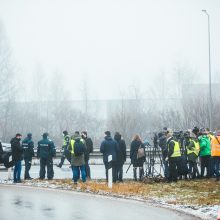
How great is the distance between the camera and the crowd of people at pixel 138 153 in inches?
793

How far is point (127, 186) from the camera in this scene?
18328 millimetres

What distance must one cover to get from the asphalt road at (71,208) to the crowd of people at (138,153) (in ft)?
11.2

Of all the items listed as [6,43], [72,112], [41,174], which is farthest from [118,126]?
[41,174]

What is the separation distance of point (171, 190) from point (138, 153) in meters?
4.09

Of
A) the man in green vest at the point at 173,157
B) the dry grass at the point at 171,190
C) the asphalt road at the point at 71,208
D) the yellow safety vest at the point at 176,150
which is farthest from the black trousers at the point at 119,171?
the asphalt road at the point at 71,208

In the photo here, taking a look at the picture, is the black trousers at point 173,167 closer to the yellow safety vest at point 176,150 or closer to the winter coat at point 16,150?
the yellow safety vest at point 176,150

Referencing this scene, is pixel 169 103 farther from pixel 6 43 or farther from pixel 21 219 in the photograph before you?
pixel 21 219

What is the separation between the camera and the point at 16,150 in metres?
21.2

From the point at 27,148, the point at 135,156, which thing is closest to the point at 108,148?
the point at 135,156

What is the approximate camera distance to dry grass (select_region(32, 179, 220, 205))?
15008 mm

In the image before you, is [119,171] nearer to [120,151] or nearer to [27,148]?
[120,151]

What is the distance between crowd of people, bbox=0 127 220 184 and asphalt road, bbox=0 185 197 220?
342cm

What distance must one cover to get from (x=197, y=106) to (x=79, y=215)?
1570 inches

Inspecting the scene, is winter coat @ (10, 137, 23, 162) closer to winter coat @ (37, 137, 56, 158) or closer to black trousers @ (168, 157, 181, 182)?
winter coat @ (37, 137, 56, 158)
